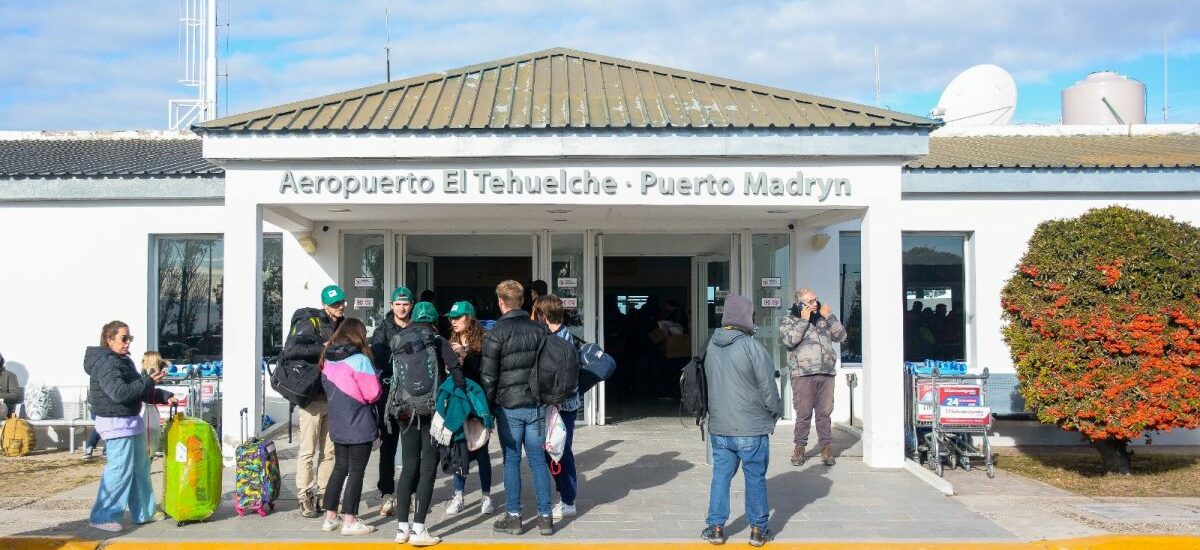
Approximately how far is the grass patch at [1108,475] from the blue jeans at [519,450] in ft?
17.3

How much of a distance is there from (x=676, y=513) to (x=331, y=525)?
2505mm

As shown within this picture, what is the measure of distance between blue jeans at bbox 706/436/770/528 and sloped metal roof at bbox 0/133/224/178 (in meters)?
7.66

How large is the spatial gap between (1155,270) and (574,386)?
586 centimetres

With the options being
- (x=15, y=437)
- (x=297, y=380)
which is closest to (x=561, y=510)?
(x=297, y=380)

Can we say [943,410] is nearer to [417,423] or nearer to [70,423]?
[417,423]

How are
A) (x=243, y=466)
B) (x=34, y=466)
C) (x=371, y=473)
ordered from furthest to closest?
1. (x=34, y=466)
2. (x=371, y=473)
3. (x=243, y=466)

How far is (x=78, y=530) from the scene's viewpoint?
691cm

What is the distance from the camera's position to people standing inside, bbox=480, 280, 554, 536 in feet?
21.5

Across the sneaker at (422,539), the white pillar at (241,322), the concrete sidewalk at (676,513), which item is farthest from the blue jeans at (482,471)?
the white pillar at (241,322)

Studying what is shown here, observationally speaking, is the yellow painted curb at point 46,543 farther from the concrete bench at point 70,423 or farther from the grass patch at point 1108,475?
the grass patch at point 1108,475

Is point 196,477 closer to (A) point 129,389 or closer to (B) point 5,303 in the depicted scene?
(A) point 129,389

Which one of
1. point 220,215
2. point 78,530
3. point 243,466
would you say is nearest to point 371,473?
point 243,466

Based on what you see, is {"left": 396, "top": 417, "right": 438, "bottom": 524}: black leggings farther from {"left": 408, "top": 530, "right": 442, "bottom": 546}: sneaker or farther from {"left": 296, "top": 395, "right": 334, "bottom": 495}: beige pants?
{"left": 296, "top": 395, "right": 334, "bottom": 495}: beige pants

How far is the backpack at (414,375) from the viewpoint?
20.9ft
